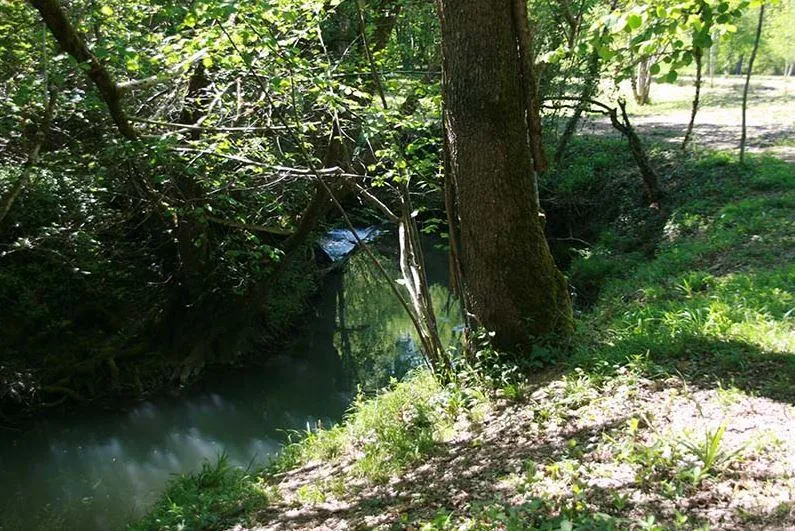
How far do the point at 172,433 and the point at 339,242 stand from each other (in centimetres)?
914

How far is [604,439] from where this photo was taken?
12.6ft

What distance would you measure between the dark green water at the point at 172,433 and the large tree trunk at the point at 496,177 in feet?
5.02

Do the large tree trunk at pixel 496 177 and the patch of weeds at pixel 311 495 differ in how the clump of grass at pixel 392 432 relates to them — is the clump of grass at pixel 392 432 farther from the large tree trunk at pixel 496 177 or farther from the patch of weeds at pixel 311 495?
the large tree trunk at pixel 496 177

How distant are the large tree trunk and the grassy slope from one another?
47 centimetres

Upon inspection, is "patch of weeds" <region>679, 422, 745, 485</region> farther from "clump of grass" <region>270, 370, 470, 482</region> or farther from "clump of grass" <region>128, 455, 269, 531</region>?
"clump of grass" <region>128, 455, 269, 531</region>

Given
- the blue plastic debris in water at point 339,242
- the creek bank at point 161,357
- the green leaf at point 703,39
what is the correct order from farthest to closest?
1. the blue plastic debris in water at point 339,242
2. the creek bank at point 161,357
3. the green leaf at point 703,39

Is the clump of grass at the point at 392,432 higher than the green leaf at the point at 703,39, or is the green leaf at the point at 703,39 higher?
the green leaf at the point at 703,39

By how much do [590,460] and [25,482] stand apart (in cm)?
810

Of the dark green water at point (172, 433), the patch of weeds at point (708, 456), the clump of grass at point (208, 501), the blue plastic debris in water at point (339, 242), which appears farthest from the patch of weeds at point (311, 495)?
the blue plastic debris in water at point (339, 242)

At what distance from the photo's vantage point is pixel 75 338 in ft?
31.7

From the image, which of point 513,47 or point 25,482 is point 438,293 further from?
point 513,47

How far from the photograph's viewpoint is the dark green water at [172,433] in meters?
7.86

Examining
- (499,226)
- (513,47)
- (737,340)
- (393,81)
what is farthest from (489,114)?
(737,340)

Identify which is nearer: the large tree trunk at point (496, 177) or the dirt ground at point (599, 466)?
the dirt ground at point (599, 466)
